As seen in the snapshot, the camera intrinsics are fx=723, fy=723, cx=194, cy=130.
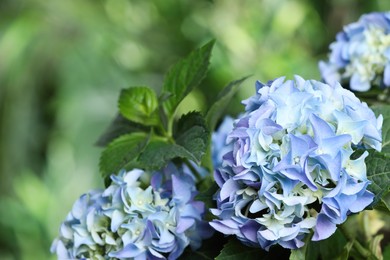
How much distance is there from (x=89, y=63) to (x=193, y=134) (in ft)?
5.50

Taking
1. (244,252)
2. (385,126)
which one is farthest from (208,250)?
(385,126)

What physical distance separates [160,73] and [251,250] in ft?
6.01

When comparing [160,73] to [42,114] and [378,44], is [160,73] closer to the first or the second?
[42,114]

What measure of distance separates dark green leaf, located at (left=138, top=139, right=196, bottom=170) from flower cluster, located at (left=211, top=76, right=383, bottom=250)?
4cm

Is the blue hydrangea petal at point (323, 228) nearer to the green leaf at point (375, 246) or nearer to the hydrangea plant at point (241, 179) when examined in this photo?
the hydrangea plant at point (241, 179)

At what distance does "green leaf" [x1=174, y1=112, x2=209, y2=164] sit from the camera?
52 cm

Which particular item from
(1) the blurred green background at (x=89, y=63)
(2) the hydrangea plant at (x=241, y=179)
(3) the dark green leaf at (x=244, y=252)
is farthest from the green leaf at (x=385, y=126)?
(1) the blurred green background at (x=89, y=63)

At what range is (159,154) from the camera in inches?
21.5

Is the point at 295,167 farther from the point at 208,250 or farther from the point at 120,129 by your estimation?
the point at 120,129

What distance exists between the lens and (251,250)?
0.51 m

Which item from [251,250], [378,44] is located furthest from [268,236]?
[378,44]

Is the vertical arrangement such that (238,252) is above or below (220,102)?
below

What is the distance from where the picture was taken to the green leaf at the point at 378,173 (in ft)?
Result: 1.55

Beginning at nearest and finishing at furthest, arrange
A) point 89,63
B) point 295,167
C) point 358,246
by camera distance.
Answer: point 295,167
point 358,246
point 89,63
